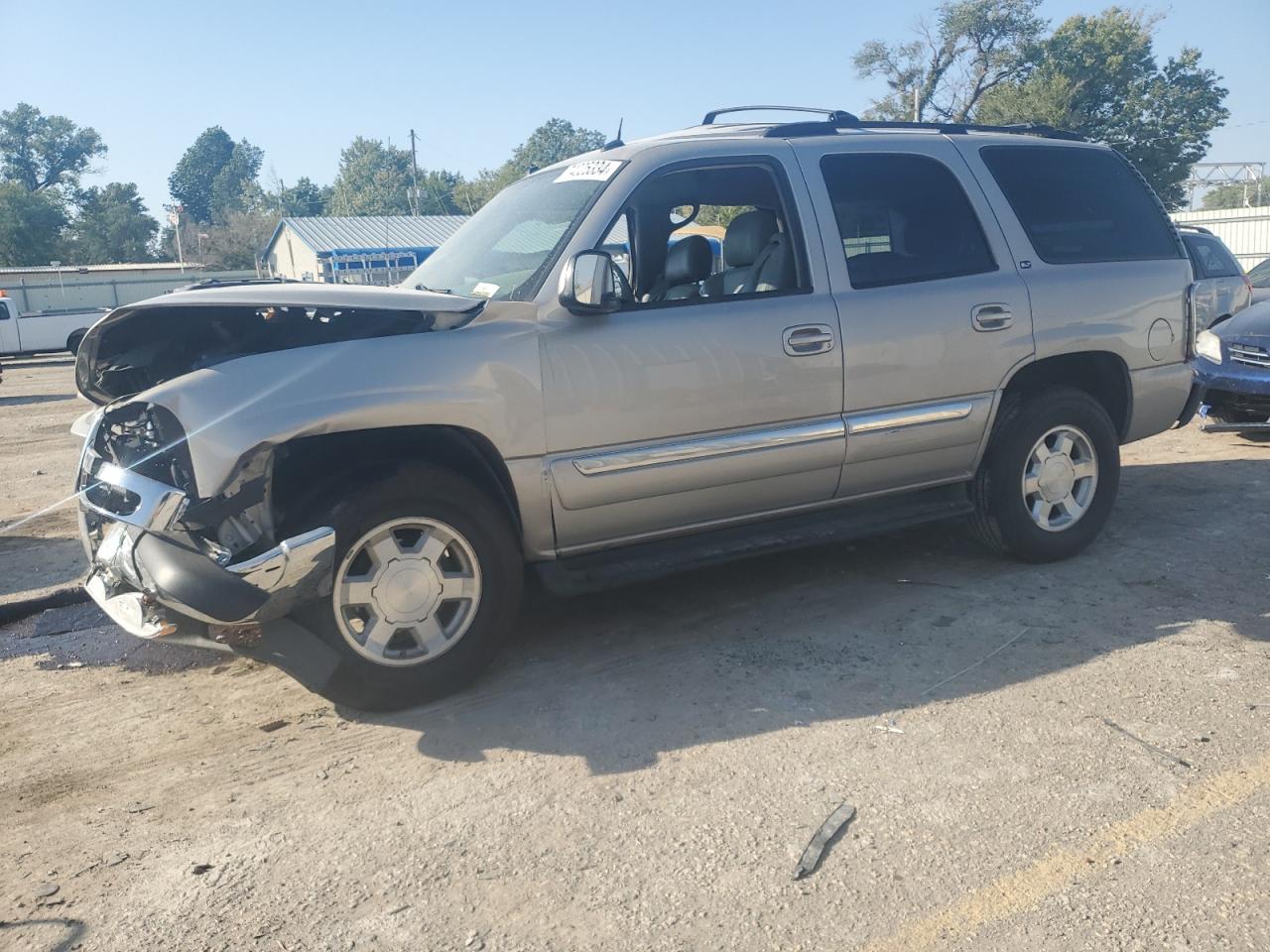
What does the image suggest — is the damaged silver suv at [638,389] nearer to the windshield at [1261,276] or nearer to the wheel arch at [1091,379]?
the wheel arch at [1091,379]

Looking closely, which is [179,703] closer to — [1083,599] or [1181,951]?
[1181,951]

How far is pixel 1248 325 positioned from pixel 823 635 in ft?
19.5

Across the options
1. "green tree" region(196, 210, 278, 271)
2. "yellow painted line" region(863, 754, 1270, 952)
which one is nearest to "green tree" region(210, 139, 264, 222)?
"green tree" region(196, 210, 278, 271)

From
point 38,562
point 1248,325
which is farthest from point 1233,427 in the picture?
point 38,562

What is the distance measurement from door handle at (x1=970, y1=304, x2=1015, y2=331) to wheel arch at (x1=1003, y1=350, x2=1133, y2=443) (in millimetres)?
302

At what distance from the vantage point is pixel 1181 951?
8.09 feet

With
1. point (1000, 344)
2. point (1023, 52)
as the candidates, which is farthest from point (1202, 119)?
point (1000, 344)

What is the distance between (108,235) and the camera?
7794cm

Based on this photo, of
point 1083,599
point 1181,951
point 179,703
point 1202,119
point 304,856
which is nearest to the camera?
point 1181,951

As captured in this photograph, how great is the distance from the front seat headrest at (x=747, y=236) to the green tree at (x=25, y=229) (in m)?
76.1

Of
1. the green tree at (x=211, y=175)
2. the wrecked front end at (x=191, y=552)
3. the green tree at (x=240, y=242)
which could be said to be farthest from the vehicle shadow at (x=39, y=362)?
the green tree at (x=211, y=175)

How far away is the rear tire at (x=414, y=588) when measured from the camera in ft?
12.2

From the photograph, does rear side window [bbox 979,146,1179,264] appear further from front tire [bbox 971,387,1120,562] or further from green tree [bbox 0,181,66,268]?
green tree [bbox 0,181,66,268]

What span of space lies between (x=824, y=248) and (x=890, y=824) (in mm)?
2602
